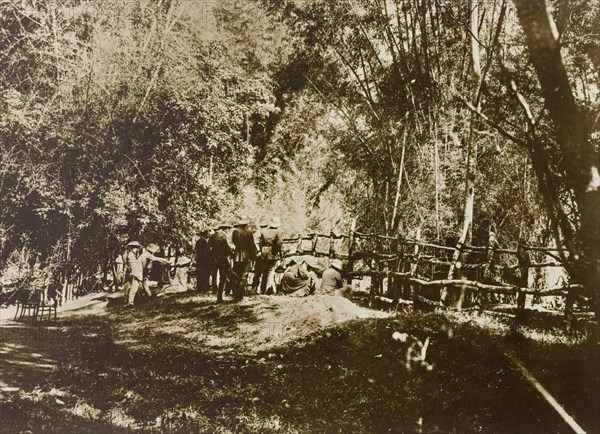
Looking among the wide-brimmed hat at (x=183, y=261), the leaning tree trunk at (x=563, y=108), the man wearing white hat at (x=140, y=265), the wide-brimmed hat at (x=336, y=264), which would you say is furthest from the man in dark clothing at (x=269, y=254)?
the leaning tree trunk at (x=563, y=108)

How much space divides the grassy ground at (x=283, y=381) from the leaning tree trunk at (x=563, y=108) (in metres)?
1.05

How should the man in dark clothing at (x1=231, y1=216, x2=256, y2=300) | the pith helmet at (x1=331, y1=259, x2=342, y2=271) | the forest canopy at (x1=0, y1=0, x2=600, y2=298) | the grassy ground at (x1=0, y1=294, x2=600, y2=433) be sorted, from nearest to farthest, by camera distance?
the grassy ground at (x1=0, y1=294, x2=600, y2=433) → the forest canopy at (x1=0, y1=0, x2=600, y2=298) → the man in dark clothing at (x1=231, y1=216, x2=256, y2=300) → the pith helmet at (x1=331, y1=259, x2=342, y2=271)

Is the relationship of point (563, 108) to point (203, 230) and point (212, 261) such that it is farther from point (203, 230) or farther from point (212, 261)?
point (212, 261)

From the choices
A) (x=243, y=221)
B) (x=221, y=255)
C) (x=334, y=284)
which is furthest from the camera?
(x=334, y=284)

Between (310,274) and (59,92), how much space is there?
3889 millimetres

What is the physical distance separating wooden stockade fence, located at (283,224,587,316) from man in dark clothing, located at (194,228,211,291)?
5.30ft

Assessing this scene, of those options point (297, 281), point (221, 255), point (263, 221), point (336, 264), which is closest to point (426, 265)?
point (336, 264)

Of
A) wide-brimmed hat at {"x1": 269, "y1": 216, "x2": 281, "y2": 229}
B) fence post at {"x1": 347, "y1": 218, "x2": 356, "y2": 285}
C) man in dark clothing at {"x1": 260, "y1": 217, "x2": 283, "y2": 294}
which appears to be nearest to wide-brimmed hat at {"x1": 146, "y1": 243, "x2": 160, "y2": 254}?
wide-brimmed hat at {"x1": 269, "y1": 216, "x2": 281, "y2": 229}

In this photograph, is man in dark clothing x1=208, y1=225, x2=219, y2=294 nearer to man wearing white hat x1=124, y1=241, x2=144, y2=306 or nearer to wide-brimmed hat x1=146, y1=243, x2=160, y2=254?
wide-brimmed hat x1=146, y1=243, x2=160, y2=254

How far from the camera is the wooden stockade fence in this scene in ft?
14.4

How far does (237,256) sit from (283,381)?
286 cm

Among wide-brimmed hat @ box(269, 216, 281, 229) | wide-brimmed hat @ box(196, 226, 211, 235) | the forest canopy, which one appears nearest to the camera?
the forest canopy

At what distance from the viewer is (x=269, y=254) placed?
595 centimetres

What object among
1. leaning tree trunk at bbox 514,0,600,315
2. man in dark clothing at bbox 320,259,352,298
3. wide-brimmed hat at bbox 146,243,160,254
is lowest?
man in dark clothing at bbox 320,259,352,298
